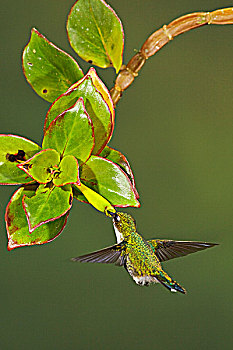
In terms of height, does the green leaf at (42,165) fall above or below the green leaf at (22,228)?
above

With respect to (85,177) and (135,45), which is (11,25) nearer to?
(135,45)

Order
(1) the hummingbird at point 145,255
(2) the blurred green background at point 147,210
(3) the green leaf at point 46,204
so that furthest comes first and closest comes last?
(2) the blurred green background at point 147,210 → (1) the hummingbird at point 145,255 → (3) the green leaf at point 46,204

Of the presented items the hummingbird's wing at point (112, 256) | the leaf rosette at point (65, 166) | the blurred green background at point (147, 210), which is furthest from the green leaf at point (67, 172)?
the blurred green background at point (147, 210)

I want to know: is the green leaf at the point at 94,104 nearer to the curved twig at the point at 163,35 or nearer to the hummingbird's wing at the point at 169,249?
the curved twig at the point at 163,35

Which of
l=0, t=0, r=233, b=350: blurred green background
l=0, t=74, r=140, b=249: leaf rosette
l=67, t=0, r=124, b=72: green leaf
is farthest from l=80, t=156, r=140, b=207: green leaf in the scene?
l=0, t=0, r=233, b=350: blurred green background

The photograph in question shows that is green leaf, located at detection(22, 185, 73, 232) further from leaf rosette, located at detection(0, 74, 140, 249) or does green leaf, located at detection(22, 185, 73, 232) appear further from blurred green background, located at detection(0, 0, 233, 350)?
blurred green background, located at detection(0, 0, 233, 350)
